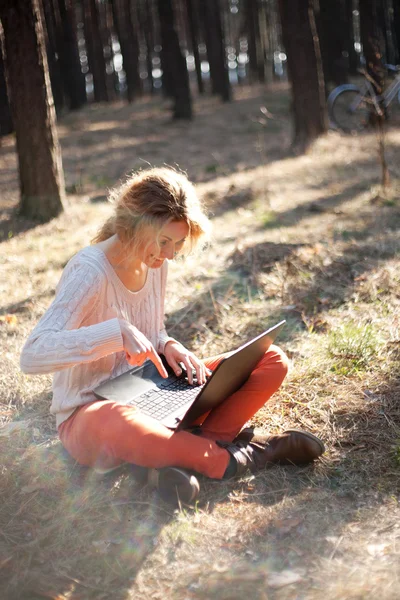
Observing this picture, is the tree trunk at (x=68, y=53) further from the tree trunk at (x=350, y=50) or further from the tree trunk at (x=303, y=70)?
the tree trunk at (x=350, y=50)

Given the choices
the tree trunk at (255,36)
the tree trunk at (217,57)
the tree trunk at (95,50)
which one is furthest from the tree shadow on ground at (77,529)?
the tree trunk at (255,36)

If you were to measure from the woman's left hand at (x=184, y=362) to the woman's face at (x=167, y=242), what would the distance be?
0.50 metres

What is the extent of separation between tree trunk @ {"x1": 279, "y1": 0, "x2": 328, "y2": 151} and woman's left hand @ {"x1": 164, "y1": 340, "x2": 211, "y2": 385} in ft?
27.0

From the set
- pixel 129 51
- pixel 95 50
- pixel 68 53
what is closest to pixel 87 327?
pixel 68 53

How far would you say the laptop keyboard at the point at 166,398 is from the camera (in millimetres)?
2773

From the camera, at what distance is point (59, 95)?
60.5 feet

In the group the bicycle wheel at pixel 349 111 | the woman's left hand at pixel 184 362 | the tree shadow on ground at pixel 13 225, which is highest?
the bicycle wheel at pixel 349 111

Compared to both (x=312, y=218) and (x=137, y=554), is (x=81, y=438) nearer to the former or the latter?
(x=137, y=554)

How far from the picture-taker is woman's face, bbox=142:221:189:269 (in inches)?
105

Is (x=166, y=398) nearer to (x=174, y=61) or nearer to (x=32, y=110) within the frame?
(x=32, y=110)

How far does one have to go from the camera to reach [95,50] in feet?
70.8

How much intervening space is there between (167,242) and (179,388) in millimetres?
717

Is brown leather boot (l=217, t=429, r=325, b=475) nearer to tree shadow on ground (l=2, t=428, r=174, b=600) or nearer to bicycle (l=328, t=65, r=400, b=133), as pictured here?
tree shadow on ground (l=2, t=428, r=174, b=600)

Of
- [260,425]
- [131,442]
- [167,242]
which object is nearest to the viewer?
[131,442]
